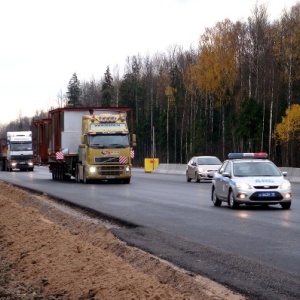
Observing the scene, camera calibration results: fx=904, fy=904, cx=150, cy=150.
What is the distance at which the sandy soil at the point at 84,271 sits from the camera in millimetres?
10250

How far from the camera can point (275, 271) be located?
12422mm

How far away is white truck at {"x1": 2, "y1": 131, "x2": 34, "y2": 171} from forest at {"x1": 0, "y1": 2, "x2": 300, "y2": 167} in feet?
69.9

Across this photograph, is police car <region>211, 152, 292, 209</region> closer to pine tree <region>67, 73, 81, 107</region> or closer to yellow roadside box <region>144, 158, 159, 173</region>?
yellow roadside box <region>144, 158, 159, 173</region>

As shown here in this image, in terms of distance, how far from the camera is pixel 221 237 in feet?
57.2

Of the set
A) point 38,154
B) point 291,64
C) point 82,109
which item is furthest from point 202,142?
point 82,109

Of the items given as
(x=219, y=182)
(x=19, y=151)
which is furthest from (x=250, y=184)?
(x=19, y=151)

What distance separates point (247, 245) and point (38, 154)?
43.4m

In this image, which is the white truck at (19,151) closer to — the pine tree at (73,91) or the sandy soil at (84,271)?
the sandy soil at (84,271)

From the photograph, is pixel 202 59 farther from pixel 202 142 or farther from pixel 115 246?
pixel 115 246

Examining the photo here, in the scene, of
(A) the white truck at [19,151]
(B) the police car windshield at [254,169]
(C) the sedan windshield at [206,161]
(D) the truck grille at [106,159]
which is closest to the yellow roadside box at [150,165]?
(A) the white truck at [19,151]

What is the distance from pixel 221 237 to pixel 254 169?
30.9ft

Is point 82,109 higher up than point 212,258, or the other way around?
point 82,109

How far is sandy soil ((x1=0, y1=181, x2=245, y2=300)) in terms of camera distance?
33.6 ft

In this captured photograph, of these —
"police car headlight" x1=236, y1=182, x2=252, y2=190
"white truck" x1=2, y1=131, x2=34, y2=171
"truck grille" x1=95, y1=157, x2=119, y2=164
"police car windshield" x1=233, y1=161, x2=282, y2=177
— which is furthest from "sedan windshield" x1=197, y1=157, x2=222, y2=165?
→ "white truck" x1=2, y1=131, x2=34, y2=171
